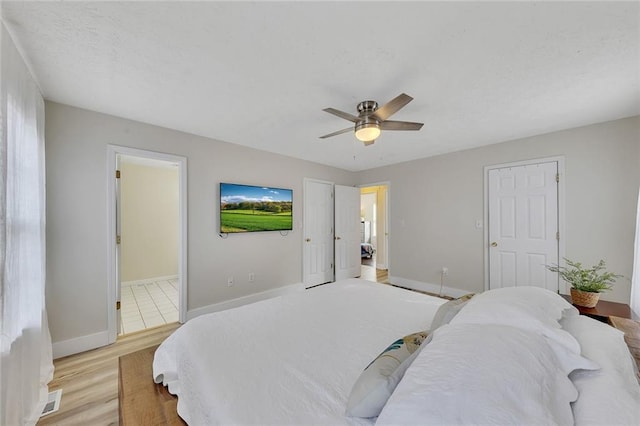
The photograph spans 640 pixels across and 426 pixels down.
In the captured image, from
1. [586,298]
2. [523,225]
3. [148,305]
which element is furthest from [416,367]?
[148,305]

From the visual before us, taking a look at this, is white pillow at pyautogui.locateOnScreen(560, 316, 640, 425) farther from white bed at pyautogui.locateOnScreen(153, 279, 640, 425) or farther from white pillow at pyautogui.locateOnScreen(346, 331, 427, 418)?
white pillow at pyautogui.locateOnScreen(346, 331, 427, 418)

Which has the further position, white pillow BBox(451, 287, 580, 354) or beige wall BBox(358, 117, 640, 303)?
beige wall BBox(358, 117, 640, 303)

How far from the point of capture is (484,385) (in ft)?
2.15

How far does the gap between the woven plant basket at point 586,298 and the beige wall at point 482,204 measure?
4.36ft

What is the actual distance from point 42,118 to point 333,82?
2475 mm

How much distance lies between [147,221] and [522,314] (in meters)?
5.66

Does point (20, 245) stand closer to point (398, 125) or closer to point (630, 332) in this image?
point (398, 125)

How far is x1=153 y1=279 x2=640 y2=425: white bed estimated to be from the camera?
658 mm

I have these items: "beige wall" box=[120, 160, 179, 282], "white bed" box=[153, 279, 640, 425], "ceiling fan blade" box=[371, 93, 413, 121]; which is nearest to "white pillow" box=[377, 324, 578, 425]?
"white bed" box=[153, 279, 640, 425]

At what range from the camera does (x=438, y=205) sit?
4.07 m

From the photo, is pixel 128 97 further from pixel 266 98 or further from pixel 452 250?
pixel 452 250

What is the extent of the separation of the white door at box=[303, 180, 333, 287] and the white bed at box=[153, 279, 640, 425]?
8.88ft

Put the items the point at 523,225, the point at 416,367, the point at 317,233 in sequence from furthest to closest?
the point at 317,233
the point at 523,225
the point at 416,367

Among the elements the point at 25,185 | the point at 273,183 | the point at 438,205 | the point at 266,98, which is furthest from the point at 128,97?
the point at 438,205
